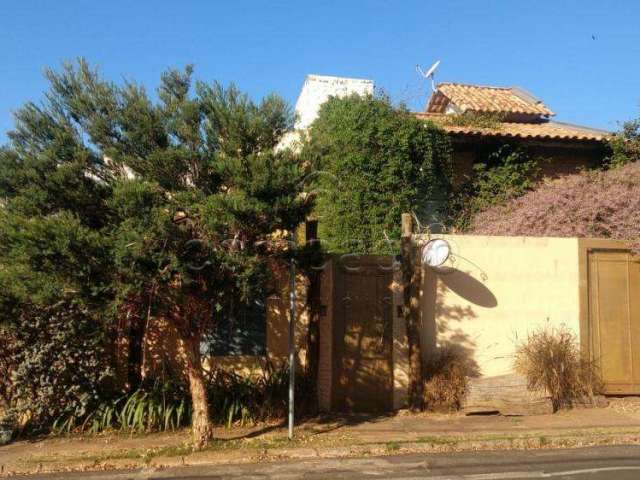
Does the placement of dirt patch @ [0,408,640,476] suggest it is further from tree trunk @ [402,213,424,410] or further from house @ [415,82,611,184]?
house @ [415,82,611,184]

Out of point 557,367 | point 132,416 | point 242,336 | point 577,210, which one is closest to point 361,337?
point 242,336

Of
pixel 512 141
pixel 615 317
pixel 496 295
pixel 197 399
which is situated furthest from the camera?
pixel 512 141

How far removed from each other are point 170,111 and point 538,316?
636 centimetres

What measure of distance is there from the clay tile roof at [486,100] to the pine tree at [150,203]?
1053 centimetres

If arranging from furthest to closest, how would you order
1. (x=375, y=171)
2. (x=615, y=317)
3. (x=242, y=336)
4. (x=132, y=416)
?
(x=375, y=171)
(x=615, y=317)
(x=242, y=336)
(x=132, y=416)

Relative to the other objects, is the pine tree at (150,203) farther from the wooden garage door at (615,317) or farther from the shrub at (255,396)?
the wooden garage door at (615,317)

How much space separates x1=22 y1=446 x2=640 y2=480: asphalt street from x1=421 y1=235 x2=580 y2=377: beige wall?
2258mm

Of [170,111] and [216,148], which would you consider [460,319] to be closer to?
[216,148]

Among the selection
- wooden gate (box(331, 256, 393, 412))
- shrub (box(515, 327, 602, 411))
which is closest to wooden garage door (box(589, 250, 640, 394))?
shrub (box(515, 327, 602, 411))

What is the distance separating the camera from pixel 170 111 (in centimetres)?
692

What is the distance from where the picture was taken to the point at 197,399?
7.27 m

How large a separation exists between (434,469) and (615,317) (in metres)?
4.91

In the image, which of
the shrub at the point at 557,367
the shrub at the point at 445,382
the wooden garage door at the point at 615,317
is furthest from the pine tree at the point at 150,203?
the wooden garage door at the point at 615,317

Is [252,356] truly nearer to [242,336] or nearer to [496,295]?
[242,336]
